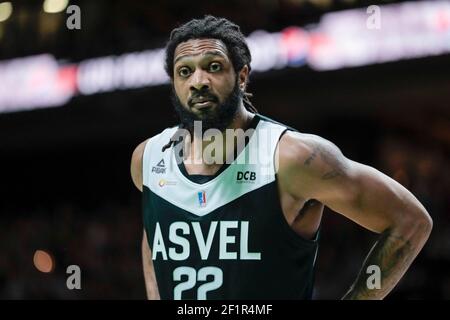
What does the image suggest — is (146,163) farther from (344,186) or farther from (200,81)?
(344,186)

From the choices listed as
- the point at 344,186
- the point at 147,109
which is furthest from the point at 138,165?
the point at 147,109

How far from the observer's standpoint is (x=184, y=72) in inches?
147

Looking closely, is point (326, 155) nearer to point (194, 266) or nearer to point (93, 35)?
point (194, 266)

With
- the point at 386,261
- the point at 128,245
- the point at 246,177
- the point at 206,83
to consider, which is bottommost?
the point at 128,245

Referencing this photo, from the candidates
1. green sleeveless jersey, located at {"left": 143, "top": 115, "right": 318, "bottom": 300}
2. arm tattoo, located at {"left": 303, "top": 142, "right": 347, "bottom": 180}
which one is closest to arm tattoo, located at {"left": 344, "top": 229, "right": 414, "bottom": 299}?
green sleeveless jersey, located at {"left": 143, "top": 115, "right": 318, "bottom": 300}

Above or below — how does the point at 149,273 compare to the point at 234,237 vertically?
below

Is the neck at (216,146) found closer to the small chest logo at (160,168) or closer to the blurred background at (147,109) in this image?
the small chest logo at (160,168)

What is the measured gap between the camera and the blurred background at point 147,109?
9703 mm

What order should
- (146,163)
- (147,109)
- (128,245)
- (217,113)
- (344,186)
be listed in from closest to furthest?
1. (344,186)
2. (217,113)
3. (146,163)
4. (128,245)
5. (147,109)

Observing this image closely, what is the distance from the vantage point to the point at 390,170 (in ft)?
34.4

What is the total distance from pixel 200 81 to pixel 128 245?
22.3ft

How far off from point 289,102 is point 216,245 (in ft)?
24.8

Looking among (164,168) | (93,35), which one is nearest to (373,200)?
(164,168)

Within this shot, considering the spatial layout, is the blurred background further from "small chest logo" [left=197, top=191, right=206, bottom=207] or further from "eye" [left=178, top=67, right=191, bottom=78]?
"eye" [left=178, top=67, right=191, bottom=78]
